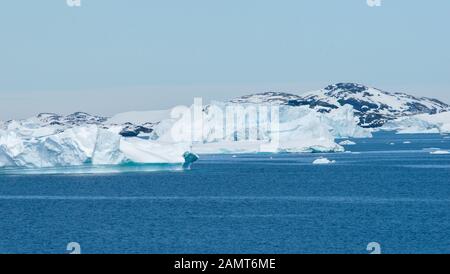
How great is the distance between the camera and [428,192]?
48.3 m

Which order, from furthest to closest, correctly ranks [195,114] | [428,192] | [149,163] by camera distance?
[195,114] → [149,163] → [428,192]

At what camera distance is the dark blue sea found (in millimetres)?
28486

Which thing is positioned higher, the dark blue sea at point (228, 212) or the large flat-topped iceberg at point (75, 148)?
the large flat-topped iceberg at point (75, 148)

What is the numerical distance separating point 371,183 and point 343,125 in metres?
65.1

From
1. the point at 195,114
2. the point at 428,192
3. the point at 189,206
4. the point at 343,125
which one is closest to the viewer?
the point at 189,206

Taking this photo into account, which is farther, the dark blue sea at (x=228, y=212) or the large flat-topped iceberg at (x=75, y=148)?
the large flat-topped iceberg at (x=75, y=148)

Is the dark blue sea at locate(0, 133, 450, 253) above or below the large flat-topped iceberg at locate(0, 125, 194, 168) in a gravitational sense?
below

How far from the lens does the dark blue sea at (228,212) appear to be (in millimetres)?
28486

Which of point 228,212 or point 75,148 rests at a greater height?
point 75,148

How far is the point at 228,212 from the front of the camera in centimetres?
3784

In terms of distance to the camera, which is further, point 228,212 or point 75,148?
point 75,148

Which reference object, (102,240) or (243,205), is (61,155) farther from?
(102,240)

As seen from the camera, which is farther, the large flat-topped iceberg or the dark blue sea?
the large flat-topped iceberg

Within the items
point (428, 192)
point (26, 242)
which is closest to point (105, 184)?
point (428, 192)
